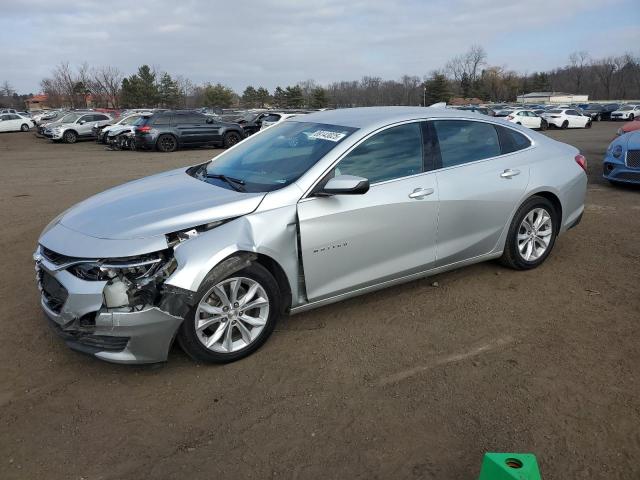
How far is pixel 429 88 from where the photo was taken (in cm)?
8638

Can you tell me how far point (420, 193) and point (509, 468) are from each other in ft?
8.22

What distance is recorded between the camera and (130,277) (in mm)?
3170

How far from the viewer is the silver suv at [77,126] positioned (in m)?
26.1

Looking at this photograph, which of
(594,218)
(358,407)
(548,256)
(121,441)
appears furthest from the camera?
(594,218)

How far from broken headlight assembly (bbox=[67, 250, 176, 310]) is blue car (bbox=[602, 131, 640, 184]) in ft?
28.2

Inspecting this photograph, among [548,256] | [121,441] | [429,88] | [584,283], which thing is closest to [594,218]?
[548,256]

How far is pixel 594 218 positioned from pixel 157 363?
6.29 metres

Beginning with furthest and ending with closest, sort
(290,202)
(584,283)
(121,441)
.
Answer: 1. (584,283)
2. (290,202)
3. (121,441)

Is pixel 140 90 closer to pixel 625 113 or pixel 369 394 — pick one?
pixel 625 113

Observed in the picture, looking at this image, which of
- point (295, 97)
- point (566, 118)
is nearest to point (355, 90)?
point (295, 97)

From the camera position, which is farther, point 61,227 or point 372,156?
point 372,156

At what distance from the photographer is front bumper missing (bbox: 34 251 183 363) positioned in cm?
311

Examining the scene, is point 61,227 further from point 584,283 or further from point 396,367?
point 584,283

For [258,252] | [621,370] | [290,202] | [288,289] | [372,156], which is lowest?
[621,370]
